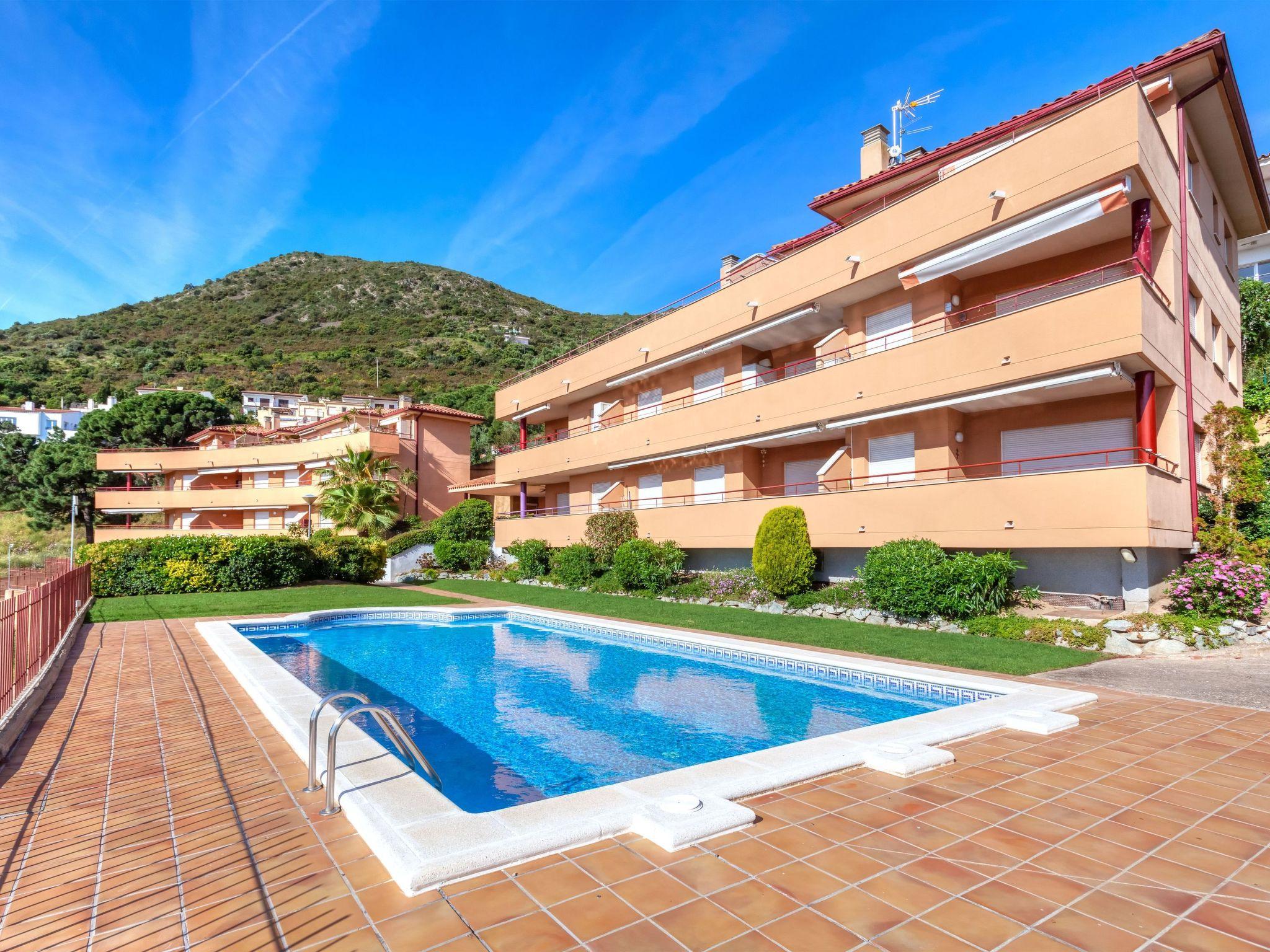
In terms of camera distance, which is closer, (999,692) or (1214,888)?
(1214,888)

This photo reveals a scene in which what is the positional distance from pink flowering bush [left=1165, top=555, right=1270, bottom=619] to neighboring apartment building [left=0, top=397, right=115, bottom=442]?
7173 centimetres

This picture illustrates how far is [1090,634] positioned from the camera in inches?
457

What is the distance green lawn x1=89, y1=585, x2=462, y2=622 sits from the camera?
1603cm

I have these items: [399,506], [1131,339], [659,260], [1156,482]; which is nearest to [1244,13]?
[1131,339]

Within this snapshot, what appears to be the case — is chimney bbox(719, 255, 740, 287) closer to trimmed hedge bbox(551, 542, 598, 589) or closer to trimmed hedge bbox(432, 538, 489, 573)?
trimmed hedge bbox(551, 542, 598, 589)

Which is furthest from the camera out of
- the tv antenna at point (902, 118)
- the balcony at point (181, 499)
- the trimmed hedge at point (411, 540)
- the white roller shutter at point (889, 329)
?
the balcony at point (181, 499)

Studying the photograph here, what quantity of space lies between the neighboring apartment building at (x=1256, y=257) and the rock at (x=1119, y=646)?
30308 mm

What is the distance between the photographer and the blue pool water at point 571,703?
7.19 m

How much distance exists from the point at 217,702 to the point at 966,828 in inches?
289

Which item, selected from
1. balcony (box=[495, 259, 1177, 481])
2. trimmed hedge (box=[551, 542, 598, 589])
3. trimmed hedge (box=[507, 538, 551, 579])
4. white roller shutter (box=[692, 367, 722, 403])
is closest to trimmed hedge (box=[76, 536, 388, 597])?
trimmed hedge (box=[507, 538, 551, 579])

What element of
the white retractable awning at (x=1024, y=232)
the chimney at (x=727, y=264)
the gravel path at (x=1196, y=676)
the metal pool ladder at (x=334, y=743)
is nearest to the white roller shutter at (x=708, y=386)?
the chimney at (x=727, y=264)

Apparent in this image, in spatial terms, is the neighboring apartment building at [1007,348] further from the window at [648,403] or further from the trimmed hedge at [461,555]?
the trimmed hedge at [461,555]

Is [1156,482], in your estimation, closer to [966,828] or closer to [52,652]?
[966,828]

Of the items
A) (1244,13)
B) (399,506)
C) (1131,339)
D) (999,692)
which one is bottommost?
(999,692)
